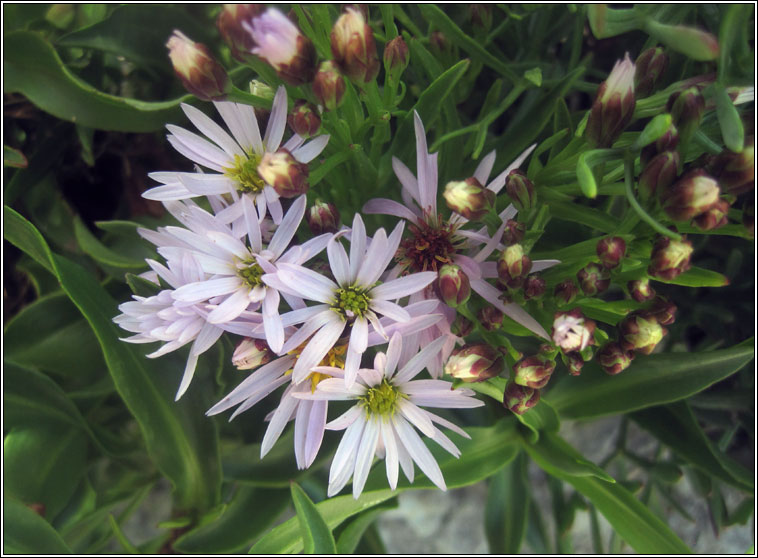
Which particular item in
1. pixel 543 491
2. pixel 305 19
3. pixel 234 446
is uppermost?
pixel 305 19

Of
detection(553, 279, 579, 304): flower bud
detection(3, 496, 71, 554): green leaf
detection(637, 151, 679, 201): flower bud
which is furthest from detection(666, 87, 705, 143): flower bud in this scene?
detection(3, 496, 71, 554): green leaf

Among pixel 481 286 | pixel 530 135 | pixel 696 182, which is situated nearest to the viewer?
pixel 696 182

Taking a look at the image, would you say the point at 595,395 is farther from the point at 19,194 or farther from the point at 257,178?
the point at 19,194

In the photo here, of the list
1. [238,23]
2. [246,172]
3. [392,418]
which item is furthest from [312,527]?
[238,23]

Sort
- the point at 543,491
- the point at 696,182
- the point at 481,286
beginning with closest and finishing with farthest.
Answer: the point at 696,182
the point at 481,286
the point at 543,491

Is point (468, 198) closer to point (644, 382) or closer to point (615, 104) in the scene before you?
point (615, 104)

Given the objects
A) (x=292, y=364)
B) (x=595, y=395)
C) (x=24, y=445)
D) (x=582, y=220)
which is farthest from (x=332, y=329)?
(x=24, y=445)

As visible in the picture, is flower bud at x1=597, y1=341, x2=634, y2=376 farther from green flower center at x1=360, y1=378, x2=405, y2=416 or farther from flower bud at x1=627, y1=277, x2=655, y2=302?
green flower center at x1=360, y1=378, x2=405, y2=416
